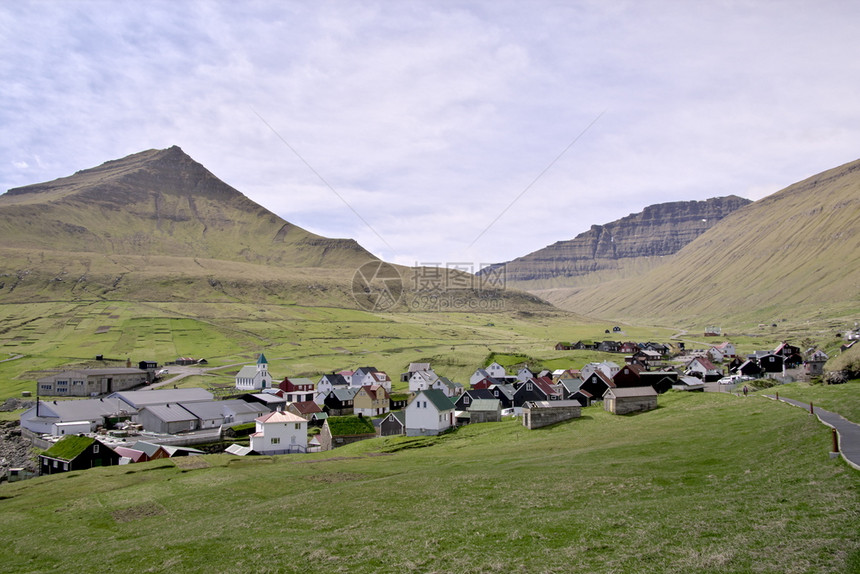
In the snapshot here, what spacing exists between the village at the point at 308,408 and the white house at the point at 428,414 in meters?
0.14

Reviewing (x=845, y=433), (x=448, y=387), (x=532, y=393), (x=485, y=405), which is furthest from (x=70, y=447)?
(x=845, y=433)

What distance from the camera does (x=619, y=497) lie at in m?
26.7

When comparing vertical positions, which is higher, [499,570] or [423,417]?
[499,570]

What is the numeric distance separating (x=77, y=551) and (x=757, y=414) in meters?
47.8

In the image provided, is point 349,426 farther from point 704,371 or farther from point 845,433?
point 704,371

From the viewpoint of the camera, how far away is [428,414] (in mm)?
74812

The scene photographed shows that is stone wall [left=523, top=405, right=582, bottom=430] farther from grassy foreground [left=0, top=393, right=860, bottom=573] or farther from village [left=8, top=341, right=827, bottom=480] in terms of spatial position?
grassy foreground [left=0, top=393, right=860, bottom=573]

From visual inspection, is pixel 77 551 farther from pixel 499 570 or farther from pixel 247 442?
pixel 247 442

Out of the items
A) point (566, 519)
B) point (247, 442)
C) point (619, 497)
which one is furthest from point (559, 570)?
point (247, 442)

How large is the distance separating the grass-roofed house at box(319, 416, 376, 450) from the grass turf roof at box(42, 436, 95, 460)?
26.4 metres

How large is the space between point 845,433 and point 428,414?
50314mm

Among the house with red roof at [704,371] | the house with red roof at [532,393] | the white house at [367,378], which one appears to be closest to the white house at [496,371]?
the white house at [367,378]

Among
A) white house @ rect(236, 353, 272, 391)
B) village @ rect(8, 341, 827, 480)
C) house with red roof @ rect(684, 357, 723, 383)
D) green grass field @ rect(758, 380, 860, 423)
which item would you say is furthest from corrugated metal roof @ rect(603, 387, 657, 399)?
white house @ rect(236, 353, 272, 391)

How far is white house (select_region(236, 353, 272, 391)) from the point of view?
119 metres
